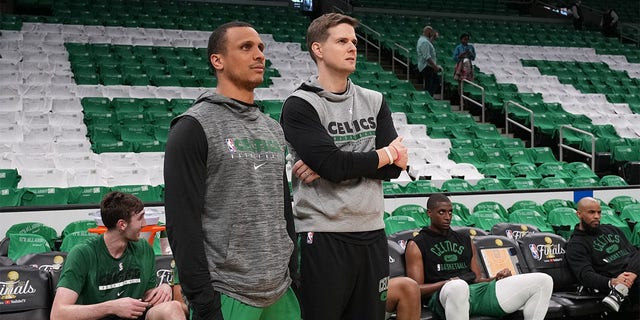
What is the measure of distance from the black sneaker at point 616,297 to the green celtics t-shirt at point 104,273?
3139 millimetres

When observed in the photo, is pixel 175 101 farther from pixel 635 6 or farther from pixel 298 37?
pixel 635 6

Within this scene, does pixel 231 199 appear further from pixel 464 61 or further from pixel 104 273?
pixel 464 61

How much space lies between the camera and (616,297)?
4.92 m

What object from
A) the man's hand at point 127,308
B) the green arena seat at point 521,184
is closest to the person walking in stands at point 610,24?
the green arena seat at point 521,184

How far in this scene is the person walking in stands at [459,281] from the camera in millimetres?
4418

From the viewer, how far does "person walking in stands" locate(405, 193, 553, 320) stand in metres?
4.42

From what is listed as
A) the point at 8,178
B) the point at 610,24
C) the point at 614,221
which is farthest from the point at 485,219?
the point at 610,24

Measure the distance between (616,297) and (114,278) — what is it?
3.41 metres

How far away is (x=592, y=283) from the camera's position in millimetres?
5121

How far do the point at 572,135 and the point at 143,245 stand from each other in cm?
911

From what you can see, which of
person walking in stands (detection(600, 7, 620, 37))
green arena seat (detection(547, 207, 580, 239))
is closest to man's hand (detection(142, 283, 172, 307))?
green arena seat (detection(547, 207, 580, 239))

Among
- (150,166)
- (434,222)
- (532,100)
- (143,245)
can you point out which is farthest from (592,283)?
(532,100)

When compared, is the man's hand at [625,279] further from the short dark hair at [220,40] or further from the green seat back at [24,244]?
the green seat back at [24,244]

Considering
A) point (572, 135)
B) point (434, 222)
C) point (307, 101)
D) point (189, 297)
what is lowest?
point (572, 135)
